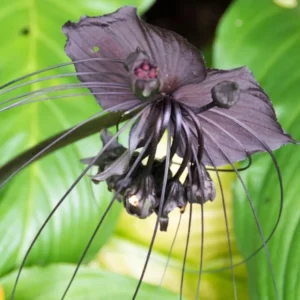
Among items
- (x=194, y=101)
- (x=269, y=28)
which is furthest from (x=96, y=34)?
(x=269, y=28)

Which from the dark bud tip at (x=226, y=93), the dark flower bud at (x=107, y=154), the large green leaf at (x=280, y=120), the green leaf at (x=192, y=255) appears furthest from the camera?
the green leaf at (x=192, y=255)

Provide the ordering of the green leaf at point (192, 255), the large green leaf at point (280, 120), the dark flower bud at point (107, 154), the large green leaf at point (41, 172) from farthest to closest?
the green leaf at point (192, 255) < the large green leaf at point (41, 172) < the large green leaf at point (280, 120) < the dark flower bud at point (107, 154)

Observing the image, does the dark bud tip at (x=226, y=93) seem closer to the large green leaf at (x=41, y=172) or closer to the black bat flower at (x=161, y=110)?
the black bat flower at (x=161, y=110)

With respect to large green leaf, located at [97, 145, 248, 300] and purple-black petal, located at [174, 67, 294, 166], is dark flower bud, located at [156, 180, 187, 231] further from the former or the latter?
large green leaf, located at [97, 145, 248, 300]

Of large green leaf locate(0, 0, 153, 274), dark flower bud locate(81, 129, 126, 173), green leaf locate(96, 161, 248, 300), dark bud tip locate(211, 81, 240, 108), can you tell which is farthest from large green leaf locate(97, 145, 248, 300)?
dark bud tip locate(211, 81, 240, 108)

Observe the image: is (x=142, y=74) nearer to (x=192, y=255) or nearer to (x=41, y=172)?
(x=41, y=172)

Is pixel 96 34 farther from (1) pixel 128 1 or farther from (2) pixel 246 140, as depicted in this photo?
(1) pixel 128 1

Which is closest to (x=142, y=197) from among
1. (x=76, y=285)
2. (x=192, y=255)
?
(x=76, y=285)

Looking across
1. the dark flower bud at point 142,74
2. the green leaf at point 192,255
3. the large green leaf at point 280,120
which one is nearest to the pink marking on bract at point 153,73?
the dark flower bud at point 142,74
